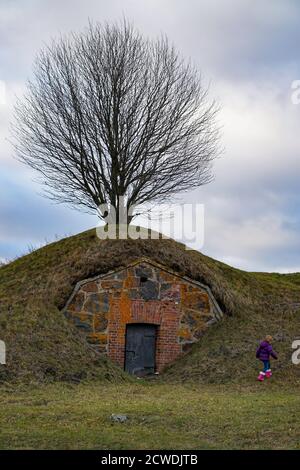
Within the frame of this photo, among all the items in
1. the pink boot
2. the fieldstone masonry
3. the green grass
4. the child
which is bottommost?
the green grass

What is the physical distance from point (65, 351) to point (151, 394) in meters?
3.26

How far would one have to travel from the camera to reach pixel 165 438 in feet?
35.5

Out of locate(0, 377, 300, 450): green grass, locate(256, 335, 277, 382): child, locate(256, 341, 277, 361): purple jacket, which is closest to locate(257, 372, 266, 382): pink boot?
locate(256, 335, 277, 382): child

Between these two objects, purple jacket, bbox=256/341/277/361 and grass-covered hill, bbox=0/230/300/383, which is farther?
grass-covered hill, bbox=0/230/300/383

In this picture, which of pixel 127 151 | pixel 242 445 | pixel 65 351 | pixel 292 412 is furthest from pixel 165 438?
pixel 127 151

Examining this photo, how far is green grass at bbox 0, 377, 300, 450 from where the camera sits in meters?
10.6

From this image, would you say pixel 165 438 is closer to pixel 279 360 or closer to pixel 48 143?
pixel 279 360

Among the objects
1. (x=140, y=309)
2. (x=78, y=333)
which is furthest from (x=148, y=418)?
(x=140, y=309)

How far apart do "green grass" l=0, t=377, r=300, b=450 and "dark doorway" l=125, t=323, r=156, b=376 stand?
3926 mm

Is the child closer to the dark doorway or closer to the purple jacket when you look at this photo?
the purple jacket

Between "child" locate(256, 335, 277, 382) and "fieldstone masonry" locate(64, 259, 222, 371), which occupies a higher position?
"fieldstone masonry" locate(64, 259, 222, 371)

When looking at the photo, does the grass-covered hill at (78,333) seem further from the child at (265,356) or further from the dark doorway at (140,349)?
the dark doorway at (140,349)

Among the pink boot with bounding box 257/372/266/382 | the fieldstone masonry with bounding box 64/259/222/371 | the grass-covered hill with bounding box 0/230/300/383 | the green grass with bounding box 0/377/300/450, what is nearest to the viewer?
the green grass with bounding box 0/377/300/450

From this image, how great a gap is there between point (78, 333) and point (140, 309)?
215 centimetres
